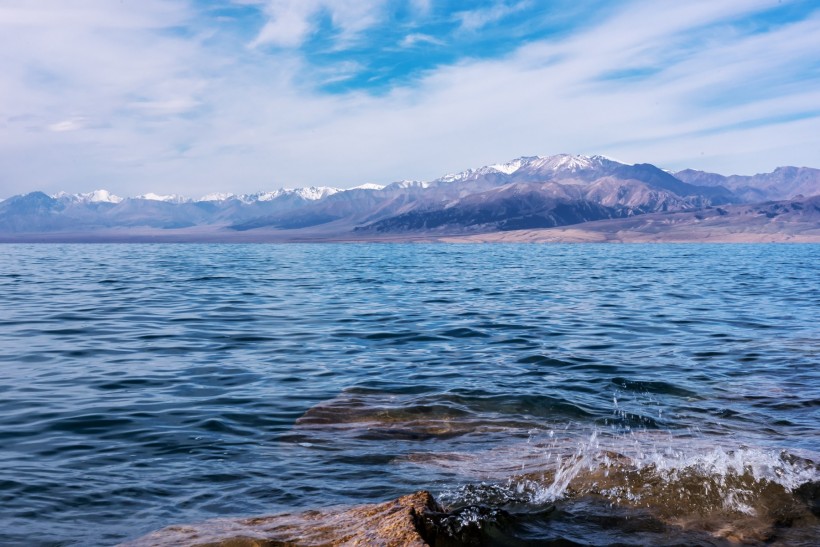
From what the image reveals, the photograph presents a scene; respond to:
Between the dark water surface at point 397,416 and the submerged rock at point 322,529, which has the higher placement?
the submerged rock at point 322,529

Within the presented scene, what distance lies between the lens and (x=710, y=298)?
30766 millimetres

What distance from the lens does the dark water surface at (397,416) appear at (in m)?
6.73

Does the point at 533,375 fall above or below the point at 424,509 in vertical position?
below

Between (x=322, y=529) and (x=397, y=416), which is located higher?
(x=322, y=529)

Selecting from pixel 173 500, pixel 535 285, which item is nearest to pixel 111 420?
pixel 173 500

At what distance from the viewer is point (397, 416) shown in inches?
408

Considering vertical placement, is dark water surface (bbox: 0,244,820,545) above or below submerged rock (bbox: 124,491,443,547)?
below

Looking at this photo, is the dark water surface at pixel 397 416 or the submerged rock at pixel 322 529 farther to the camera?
the dark water surface at pixel 397 416

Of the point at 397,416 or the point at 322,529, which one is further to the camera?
the point at 397,416

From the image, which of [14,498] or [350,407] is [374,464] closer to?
[350,407]

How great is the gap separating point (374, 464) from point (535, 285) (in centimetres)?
3287

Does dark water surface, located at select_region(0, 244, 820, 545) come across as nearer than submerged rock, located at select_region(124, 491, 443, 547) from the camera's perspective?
No

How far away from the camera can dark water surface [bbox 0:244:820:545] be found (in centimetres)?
673

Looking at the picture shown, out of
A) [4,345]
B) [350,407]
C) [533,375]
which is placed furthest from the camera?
[4,345]
